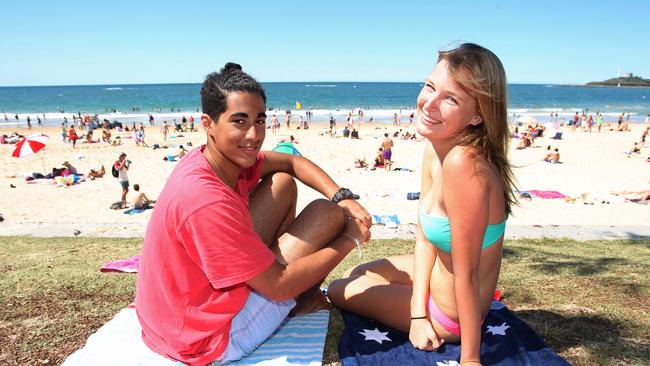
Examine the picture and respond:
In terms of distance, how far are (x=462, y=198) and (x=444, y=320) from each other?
851mm

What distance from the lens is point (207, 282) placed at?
91.7 inches

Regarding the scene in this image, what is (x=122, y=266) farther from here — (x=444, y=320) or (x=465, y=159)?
(x=465, y=159)

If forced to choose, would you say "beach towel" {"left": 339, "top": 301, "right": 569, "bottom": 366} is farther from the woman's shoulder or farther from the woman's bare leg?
the woman's shoulder

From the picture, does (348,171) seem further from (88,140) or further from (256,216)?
(88,140)

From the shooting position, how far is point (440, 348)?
8.92ft

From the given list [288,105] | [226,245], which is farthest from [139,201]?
[288,105]

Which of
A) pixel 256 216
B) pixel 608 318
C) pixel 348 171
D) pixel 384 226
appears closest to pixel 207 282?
pixel 256 216

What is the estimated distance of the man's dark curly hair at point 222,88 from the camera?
237cm

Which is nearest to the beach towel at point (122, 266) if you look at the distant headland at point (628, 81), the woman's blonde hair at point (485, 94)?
the woman's blonde hair at point (485, 94)

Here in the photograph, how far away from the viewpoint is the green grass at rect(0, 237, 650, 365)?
2.90 meters

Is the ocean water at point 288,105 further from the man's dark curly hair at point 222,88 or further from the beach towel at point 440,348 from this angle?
the man's dark curly hair at point 222,88

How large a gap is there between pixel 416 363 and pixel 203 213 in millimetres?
1515

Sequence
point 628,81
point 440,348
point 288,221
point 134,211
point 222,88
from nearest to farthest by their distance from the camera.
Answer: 1. point 222,88
2. point 440,348
3. point 288,221
4. point 134,211
5. point 628,81

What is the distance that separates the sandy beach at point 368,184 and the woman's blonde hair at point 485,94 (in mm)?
1498
